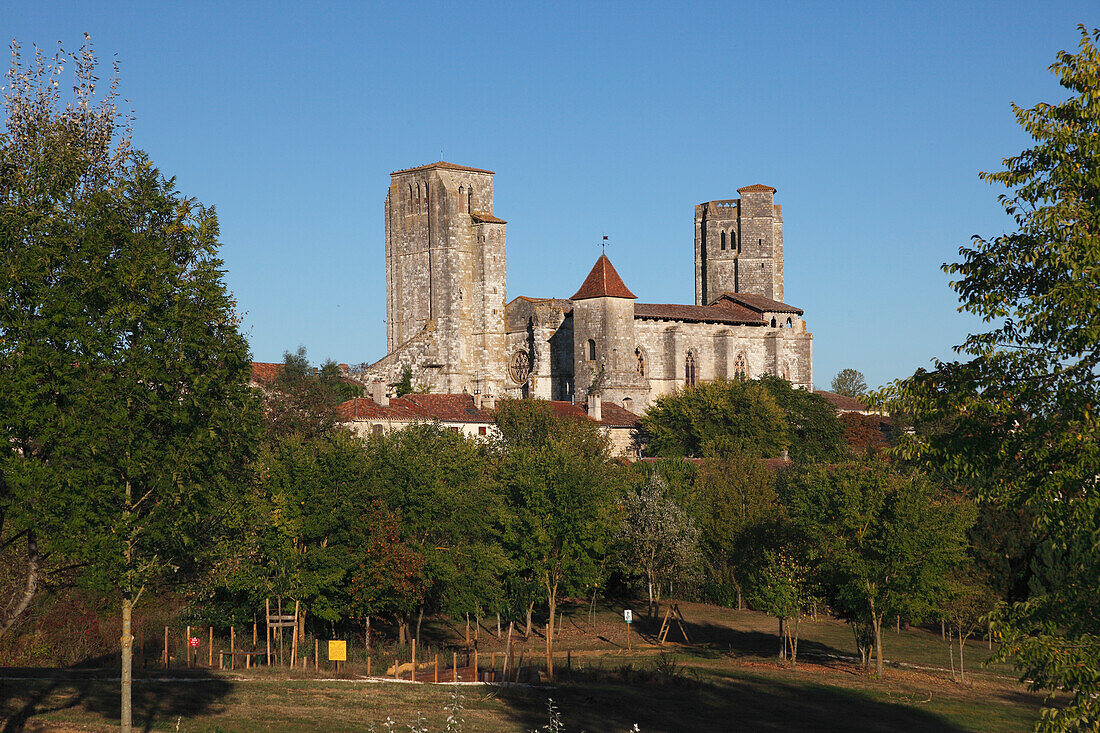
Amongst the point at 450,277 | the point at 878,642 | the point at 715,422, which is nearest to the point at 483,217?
the point at 450,277

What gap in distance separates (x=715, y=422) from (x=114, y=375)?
61643 millimetres

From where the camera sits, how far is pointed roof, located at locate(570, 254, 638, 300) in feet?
266

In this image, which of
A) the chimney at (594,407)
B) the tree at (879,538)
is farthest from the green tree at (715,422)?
the tree at (879,538)

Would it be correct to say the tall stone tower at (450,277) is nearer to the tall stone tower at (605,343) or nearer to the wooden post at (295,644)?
the tall stone tower at (605,343)

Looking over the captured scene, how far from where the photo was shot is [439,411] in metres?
68.4

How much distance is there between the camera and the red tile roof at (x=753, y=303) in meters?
94.4

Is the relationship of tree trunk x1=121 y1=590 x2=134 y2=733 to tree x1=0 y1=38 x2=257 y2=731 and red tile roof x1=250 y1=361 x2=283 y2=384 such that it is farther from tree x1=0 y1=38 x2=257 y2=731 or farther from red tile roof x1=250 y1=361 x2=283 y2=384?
red tile roof x1=250 y1=361 x2=283 y2=384

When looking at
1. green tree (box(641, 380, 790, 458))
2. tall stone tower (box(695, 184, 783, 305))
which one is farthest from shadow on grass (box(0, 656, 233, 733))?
tall stone tower (box(695, 184, 783, 305))

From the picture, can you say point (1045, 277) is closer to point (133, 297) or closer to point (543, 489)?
point (133, 297)

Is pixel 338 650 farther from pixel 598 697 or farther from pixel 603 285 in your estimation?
pixel 603 285

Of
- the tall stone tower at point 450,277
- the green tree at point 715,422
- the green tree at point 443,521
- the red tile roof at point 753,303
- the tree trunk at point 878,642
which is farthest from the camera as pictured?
the red tile roof at point 753,303

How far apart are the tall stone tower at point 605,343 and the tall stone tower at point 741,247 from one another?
28.2 metres

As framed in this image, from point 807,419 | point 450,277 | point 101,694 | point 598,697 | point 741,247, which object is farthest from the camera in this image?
point 741,247

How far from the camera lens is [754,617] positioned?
5050 centimetres
